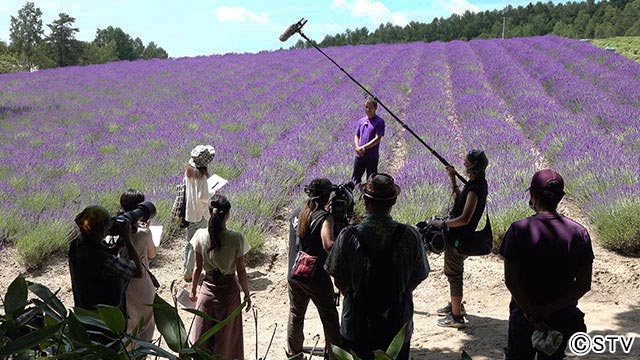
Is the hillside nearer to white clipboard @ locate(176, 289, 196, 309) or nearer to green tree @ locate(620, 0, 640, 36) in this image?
white clipboard @ locate(176, 289, 196, 309)

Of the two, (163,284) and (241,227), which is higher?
(241,227)

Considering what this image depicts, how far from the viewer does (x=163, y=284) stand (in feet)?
16.7

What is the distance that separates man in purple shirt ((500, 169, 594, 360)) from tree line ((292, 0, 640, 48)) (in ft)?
159

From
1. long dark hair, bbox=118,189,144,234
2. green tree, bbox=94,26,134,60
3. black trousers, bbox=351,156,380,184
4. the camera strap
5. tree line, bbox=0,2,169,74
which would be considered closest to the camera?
the camera strap

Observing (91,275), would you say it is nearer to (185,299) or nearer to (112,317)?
(185,299)

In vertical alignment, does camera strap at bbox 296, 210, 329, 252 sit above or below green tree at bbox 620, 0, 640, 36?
below

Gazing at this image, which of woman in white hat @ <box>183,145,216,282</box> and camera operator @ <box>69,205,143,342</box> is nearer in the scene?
camera operator @ <box>69,205,143,342</box>

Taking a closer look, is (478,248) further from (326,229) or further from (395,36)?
(395,36)

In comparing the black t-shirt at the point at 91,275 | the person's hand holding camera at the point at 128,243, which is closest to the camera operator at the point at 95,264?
the black t-shirt at the point at 91,275

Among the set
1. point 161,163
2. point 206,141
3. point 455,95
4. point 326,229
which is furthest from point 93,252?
point 455,95

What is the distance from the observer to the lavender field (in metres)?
6.02

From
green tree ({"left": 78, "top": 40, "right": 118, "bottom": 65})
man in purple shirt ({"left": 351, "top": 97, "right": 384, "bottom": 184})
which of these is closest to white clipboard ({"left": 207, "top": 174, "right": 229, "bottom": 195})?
man in purple shirt ({"left": 351, "top": 97, "right": 384, "bottom": 184})

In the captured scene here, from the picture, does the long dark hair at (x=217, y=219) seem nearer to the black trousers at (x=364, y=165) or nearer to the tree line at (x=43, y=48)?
the black trousers at (x=364, y=165)

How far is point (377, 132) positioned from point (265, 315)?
100 inches
